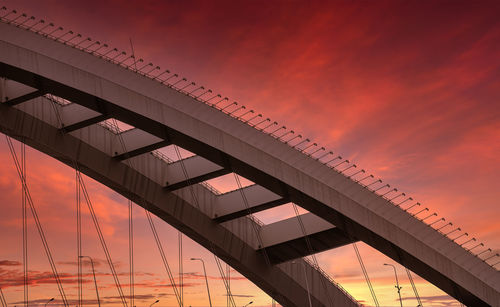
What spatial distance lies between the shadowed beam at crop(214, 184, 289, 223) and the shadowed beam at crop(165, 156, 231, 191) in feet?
9.09

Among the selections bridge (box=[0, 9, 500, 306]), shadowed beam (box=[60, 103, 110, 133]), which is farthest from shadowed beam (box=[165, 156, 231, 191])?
shadowed beam (box=[60, 103, 110, 133])

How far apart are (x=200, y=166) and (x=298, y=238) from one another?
7436 millimetres

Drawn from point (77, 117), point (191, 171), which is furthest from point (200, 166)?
point (77, 117)

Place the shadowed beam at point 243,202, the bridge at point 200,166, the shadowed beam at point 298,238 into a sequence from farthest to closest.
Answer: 1. the shadowed beam at point 298,238
2. the shadowed beam at point 243,202
3. the bridge at point 200,166

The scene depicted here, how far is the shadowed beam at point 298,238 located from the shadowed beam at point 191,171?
647 cm

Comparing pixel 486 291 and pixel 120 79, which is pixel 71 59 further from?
pixel 486 291

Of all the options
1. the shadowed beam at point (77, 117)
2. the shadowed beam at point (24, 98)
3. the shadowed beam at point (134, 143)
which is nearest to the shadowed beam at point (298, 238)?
the shadowed beam at point (134, 143)

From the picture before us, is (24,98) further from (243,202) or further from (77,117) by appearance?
(243,202)

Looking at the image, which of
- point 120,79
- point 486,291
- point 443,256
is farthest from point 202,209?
point 486,291

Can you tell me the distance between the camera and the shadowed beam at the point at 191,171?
118 ft

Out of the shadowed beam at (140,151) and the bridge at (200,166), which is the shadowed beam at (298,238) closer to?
the bridge at (200,166)

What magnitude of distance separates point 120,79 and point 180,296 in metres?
12.9

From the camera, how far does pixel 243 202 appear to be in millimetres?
38219

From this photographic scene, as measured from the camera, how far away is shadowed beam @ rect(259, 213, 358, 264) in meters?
38.8
